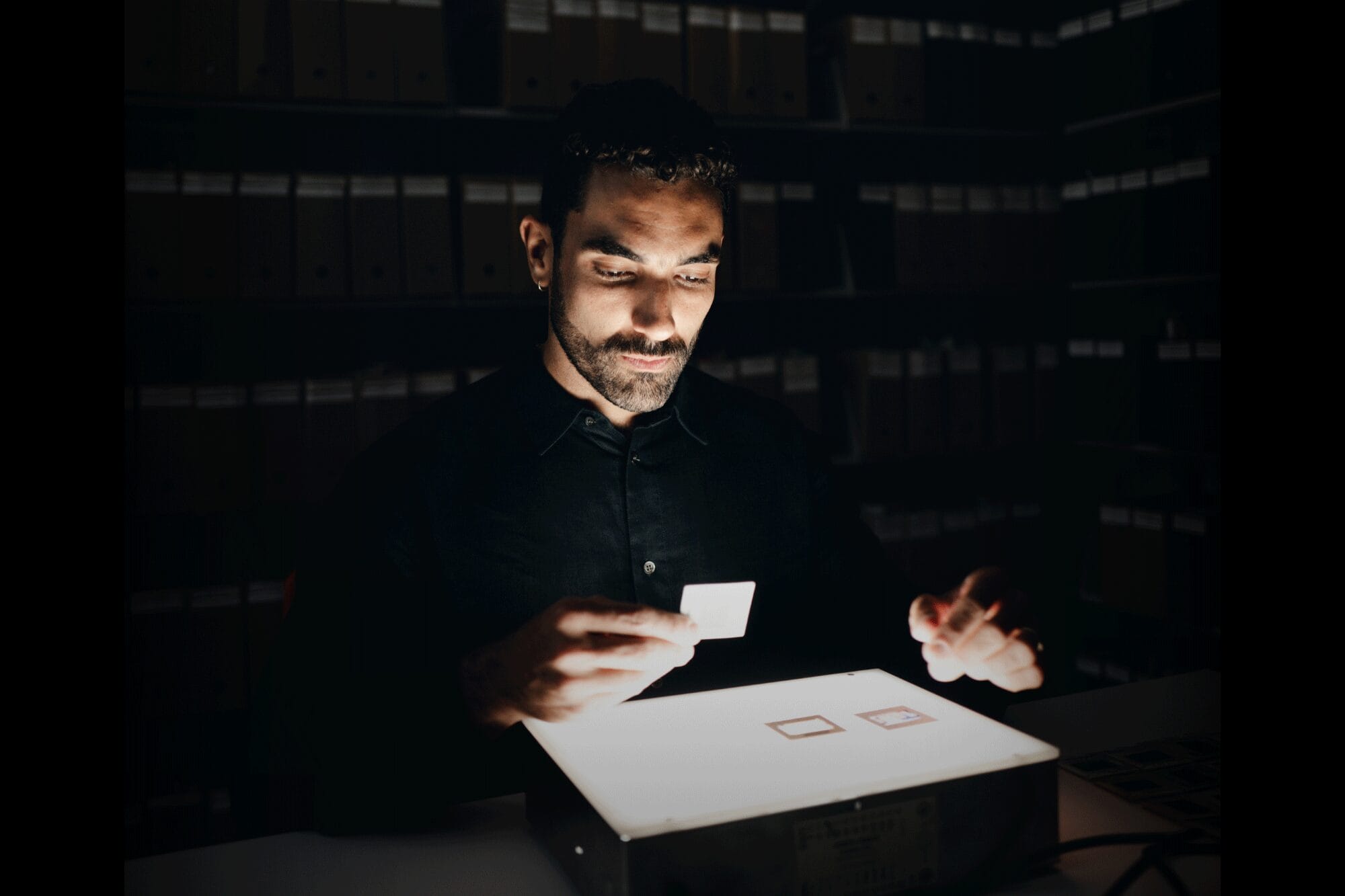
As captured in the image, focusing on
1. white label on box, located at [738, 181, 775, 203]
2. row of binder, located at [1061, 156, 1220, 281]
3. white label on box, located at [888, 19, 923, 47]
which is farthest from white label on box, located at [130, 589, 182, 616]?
row of binder, located at [1061, 156, 1220, 281]

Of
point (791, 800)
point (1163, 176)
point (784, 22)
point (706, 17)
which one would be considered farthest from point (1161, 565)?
point (791, 800)

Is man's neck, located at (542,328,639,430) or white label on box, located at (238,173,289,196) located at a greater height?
white label on box, located at (238,173,289,196)

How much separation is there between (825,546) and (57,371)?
1139 millimetres

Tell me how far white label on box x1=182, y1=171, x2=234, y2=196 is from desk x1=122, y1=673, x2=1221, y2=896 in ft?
5.44

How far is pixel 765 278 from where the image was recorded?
2.65 meters

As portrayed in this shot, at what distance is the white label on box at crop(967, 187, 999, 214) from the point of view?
2885 millimetres

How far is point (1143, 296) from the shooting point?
10.2 ft

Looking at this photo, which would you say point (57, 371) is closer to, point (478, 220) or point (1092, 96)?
point (478, 220)

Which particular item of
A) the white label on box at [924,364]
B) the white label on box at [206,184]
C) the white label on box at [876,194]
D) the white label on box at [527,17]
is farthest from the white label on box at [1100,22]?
the white label on box at [206,184]

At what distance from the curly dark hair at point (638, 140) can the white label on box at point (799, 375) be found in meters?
1.34

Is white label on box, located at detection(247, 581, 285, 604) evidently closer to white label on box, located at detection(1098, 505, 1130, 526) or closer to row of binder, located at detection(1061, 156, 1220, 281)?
white label on box, located at detection(1098, 505, 1130, 526)

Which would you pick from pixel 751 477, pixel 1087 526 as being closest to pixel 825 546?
pixel 751 477

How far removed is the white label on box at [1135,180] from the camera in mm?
2814

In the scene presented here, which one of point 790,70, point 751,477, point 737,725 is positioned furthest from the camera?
point 790,70
